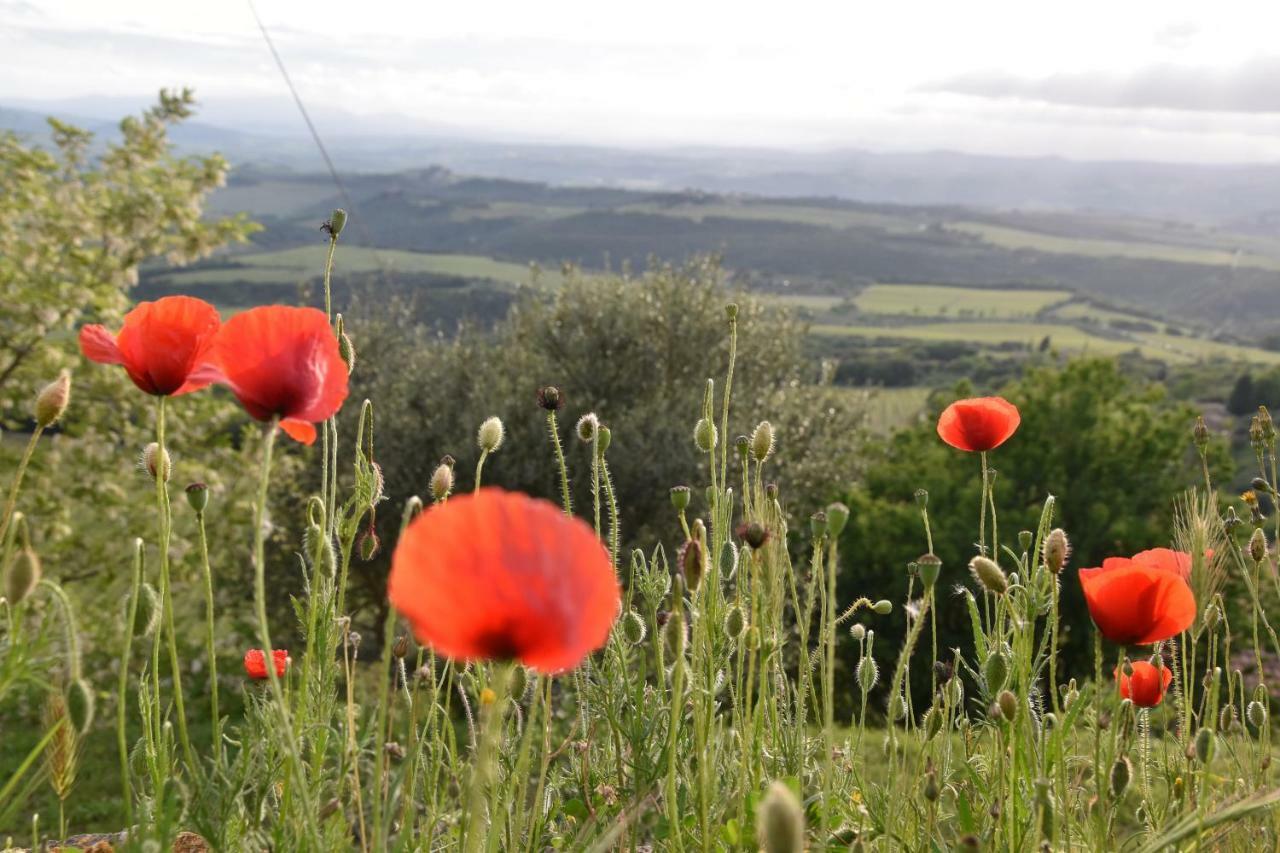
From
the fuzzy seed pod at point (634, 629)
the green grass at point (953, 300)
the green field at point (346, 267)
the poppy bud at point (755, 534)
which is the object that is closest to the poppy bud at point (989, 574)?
the poppy bud at point (755, 534)

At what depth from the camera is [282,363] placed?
1357 millimetres

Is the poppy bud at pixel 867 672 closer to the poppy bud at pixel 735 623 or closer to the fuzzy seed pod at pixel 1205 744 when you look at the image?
the poppy bud at pixel 735 623

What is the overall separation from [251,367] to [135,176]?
1258 centimetres

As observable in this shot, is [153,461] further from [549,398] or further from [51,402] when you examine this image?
[549,398]

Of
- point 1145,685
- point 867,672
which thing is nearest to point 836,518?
point 867,672

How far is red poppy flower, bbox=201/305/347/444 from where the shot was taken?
1.35 metres

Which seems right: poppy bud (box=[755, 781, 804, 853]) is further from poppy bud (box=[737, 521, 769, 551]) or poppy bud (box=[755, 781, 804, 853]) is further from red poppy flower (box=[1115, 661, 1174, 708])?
red poppy flower (box=[1115, 661, 1174, 708])

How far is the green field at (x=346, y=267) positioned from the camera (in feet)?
232

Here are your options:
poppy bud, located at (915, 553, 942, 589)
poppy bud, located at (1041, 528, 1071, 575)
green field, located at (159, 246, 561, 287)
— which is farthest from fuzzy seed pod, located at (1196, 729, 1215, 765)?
green field, located at (159, 246, 561, 287)

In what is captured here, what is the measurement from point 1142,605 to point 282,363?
3.97 feet

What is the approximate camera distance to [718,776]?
200cm

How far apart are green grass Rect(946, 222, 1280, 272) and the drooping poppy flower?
141453 mm

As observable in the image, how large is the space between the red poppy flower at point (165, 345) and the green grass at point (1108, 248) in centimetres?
14274

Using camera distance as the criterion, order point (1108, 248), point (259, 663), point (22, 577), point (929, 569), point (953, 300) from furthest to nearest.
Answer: point (1108, 248) → point (953, 300) → point (259, 663) → point (929, 569) → point (22, 577)
